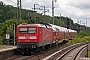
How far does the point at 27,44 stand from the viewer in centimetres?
2619

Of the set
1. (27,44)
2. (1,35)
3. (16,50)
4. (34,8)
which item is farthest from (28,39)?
(1,35)

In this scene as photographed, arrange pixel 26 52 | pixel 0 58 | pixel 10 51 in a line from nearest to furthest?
pixel 0 58 < pixel 10 51 < pixel 26 52

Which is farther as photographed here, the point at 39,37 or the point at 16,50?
the point at 16,50

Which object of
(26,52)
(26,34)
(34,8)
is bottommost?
(26,52)

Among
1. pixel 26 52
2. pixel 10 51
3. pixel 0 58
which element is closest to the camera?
pixel 0 58

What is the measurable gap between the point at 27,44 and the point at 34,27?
69.6 inches

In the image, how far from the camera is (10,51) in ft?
85.4

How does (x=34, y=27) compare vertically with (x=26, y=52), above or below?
above

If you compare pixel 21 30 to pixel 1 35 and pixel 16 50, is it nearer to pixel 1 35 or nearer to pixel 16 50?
pixel 16 50

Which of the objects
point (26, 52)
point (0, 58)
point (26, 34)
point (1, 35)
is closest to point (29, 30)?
point (26, 34)

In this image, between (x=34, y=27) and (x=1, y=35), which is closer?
(x=34, y=27)

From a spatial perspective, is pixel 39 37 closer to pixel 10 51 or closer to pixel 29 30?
pixel 29 30

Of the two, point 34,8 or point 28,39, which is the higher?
point 34,8

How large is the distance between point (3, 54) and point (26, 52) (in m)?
4.12
